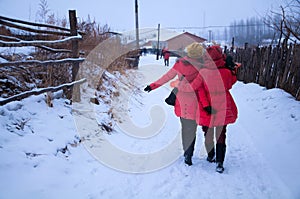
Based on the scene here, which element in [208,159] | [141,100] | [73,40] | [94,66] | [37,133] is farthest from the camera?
[141,100]

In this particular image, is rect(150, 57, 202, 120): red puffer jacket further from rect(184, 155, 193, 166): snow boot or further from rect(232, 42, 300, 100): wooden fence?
rect(232, 42, 300, 100): wooden fence

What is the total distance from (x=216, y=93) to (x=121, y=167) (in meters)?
1.52

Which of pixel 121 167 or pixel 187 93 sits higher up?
pixel 187 93

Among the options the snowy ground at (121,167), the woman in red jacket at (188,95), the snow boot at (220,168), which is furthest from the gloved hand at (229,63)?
the snowy ground at (121,167)

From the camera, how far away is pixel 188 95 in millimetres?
2773

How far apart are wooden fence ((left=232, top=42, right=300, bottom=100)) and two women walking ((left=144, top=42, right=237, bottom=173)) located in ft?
9.99

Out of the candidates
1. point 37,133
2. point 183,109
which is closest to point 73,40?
point 37,133

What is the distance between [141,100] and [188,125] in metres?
3.57

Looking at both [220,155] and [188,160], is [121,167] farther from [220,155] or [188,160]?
[220,155]

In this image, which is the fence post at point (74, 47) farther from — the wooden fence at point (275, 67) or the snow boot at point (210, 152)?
the wooden fence at point (275, 67)

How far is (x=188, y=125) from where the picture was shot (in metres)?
2.90

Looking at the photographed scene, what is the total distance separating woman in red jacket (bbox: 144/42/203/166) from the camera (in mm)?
2715

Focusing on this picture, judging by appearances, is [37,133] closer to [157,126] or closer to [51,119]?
[51,119]

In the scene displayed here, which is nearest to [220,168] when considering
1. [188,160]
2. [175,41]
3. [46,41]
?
[188,160]
